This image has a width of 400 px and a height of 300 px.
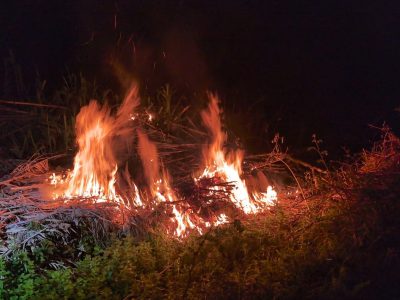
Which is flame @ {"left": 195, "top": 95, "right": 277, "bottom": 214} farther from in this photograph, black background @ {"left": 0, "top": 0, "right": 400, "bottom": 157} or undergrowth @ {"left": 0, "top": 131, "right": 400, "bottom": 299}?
black background @ {"left": 0, "top": 0, "right": 400, "bottom": 157}

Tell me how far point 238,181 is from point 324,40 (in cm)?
479

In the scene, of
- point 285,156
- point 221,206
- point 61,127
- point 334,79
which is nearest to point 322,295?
point 221,206

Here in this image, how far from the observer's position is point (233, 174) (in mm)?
6332

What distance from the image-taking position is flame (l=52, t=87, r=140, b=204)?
18.9 ft

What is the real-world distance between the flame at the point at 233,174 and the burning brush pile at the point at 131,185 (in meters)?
0.01

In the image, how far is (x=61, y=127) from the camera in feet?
23.7

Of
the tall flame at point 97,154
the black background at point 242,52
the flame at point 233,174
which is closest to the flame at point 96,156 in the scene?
the tall flame at point 97,154

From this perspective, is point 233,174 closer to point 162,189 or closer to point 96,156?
point 162,189

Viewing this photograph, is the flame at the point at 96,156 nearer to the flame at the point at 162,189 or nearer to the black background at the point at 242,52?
the flame at the point at 162,189

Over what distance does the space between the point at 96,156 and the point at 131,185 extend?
454mm

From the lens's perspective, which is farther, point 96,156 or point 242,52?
point 242,52

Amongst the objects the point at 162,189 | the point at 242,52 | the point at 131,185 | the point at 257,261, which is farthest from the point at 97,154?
the point at 242,52

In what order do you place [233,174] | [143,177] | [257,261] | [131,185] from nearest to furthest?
[257,261] → [131,185] → [143,177] → [233,174]

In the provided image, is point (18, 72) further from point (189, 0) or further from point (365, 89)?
point (365, 89)
